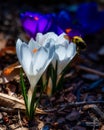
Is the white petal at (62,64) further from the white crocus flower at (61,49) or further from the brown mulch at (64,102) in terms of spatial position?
the brown mulch at (64,102)

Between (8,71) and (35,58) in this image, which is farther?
(8,71)

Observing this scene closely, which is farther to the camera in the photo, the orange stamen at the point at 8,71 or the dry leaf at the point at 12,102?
the orange stamen at the point at 8,71

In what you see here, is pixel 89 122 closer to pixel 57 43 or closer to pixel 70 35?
pixel 57 43

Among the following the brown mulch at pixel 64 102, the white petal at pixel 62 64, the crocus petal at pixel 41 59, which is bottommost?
the brown mulch at pixel 64 102

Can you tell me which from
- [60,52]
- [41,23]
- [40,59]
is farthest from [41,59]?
[41,23]

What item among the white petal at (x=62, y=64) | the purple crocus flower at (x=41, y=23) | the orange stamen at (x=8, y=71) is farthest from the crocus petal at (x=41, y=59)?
the purple crocus flower at (x=41, y=23)

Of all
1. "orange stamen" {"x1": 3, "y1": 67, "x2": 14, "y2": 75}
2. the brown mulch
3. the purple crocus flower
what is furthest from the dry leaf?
the purple crocus flower

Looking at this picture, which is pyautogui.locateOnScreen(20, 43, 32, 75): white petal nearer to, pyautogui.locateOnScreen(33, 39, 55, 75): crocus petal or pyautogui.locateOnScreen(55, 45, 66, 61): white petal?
pyautogui.locateOnScreen(33, 39, 55, 75): crocus petal

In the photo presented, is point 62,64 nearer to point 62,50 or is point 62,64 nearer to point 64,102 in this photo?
point 62,50

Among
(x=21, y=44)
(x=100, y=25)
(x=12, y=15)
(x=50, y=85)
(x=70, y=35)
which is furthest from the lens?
(x=12, y=15)

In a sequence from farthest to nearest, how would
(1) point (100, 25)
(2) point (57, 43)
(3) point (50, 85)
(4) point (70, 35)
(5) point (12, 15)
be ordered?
(5) point (12, 15), (1) point (100, 25), (4) point (70, 35), (3) point (50, 85), (2) point (57, 43)

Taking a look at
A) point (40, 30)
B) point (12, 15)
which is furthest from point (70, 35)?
point (12, 15)
